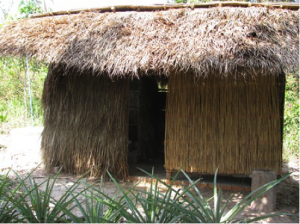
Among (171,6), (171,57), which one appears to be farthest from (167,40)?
(171,6)

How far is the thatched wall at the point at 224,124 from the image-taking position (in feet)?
12.2

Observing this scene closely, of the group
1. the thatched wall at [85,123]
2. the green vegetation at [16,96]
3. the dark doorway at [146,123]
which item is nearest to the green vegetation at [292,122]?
the dark doorway at [146,123]

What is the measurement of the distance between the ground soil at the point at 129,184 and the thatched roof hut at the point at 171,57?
1.08ft

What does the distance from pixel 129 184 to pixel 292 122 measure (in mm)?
4520

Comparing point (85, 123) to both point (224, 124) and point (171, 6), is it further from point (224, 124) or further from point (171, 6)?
point (171, 6)

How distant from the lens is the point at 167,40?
377cm

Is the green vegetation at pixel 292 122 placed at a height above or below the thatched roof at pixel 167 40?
below

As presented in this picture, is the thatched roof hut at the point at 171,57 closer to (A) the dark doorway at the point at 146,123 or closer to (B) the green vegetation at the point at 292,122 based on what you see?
(A) the dark doorway at the point at 146,123

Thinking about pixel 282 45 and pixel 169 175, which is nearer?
pixel 282 45

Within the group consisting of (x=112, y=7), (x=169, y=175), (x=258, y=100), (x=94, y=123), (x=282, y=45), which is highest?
(x=112, y=7)

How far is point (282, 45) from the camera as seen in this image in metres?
3.35

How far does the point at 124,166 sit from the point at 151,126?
1897 mm

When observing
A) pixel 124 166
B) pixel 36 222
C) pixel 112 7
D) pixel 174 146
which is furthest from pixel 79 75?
pixel 36 222

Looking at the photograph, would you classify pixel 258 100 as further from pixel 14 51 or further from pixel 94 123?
pixel 14 51
